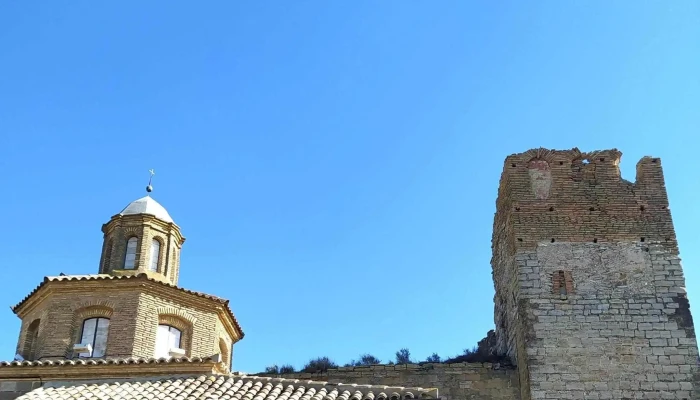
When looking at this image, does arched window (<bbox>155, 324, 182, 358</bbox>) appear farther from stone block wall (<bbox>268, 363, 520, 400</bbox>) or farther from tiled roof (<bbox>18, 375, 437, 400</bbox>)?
stone block wall (<bbox>268, 363, 520, 400</bbox>)

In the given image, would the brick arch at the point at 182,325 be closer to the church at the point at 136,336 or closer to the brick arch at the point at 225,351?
the church at the point at 136,336

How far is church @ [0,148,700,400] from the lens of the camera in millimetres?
12648

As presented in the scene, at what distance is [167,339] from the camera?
15312 millimetres

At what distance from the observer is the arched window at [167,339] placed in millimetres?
15079

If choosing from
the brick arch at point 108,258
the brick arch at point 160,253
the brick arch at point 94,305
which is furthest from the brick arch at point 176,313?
the brick arch at point 108,258

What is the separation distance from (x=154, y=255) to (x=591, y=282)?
31.6ft

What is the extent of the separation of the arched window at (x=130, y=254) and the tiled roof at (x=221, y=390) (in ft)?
15.8

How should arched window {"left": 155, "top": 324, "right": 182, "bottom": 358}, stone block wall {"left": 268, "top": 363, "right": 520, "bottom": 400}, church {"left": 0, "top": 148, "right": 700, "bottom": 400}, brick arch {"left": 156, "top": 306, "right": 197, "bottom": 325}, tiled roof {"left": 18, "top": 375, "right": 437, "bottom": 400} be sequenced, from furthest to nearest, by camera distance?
brick arch {"left": 156, "top": 306, "right": 197, "bottom": 325}
arched window {"left": 155, "top": 324, "right": 182, "bottom": 358}
stone block wall {"left": 268, "top": 363, "right": 520, "bottom": 400}
church {"left": 0, "top": 148, "right": 700, "bottom": 400}
tiled roof {"left": 18, "top": 375, "right": 437, "bottom": 400}

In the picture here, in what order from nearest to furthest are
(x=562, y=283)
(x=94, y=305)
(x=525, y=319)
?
(x=525, y=319)
(x=562, y=283)
(x=94, y=305)

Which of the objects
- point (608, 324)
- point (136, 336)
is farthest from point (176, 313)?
point (608, 324)

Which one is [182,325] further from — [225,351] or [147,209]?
[147,209]

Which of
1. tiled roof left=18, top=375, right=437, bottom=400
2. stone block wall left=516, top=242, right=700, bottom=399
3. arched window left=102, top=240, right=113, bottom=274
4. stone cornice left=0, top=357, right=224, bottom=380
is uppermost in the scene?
arched window left=102, top=240, right=113, bottom=274

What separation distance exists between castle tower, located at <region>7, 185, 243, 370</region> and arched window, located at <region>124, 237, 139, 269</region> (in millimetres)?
115

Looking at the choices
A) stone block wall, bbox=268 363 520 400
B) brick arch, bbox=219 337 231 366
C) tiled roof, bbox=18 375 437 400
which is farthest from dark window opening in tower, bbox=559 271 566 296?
brick arch, bbox=219 337 231 366
